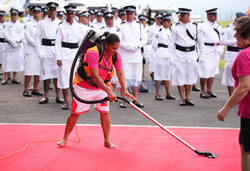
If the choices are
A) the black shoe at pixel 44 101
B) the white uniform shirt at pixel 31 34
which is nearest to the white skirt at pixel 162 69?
the black shoe at pixel 44 101

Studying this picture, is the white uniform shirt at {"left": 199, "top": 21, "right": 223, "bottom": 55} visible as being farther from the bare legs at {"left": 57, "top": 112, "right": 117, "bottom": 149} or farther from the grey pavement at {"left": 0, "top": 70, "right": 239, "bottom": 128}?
the bare legs at {"left": 57, "top": 112, "right": 117, "bottom": 149}

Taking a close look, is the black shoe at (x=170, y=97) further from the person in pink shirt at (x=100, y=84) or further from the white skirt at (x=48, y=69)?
the person in pink shirt at (x=100, y=84)

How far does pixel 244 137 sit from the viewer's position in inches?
155

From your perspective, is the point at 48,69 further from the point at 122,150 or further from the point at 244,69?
the point at 244,69

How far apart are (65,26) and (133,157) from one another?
4.40 metres

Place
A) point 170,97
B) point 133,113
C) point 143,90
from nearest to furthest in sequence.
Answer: point 133,113, point 170,97, point 143,90

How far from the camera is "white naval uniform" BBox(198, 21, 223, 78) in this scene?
10.6 metres

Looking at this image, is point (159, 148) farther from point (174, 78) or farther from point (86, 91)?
point (174, 78)

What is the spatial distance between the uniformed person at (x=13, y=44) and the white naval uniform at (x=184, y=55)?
5.43 meters

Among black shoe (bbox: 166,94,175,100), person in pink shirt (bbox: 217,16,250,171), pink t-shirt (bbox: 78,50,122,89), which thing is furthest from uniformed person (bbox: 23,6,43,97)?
person in pink shirt (bbox: 217,16,250,171)

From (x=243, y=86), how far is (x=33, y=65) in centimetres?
768

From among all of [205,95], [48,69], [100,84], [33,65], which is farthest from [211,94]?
[100,84]

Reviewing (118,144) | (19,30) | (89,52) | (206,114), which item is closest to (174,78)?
(206,114)

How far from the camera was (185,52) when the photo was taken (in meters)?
9.61
